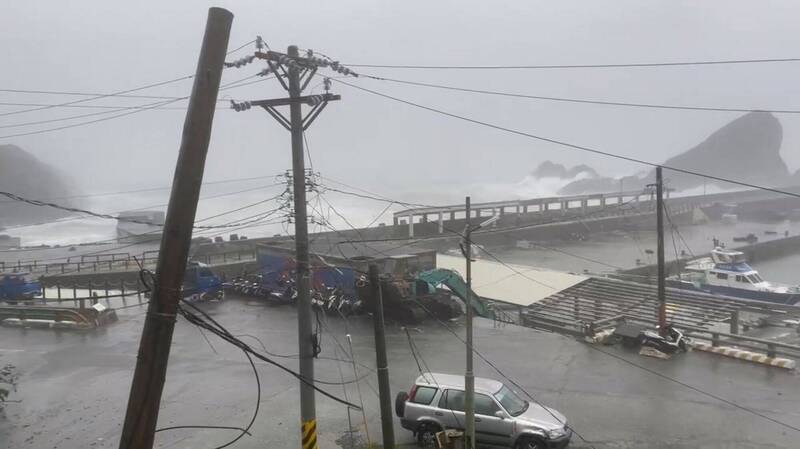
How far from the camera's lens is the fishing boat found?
29.3 m

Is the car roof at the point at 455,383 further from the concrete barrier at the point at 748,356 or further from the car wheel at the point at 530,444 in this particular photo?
the concrete barrier at the point at 748,356

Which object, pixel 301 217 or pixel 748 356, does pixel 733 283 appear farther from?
pixel 301 217

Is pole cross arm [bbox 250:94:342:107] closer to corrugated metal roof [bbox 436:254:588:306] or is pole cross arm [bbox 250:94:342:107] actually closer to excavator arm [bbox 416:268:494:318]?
excavator arm [bbox 416:268:494:318]

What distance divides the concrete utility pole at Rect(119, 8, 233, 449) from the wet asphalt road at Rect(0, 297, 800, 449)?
24.9 ft

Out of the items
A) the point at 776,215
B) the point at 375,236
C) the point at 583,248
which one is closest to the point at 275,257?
the point at 375,236

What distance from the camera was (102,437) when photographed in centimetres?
1155

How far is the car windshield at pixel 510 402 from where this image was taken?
35.2 feet

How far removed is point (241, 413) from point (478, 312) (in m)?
12.2

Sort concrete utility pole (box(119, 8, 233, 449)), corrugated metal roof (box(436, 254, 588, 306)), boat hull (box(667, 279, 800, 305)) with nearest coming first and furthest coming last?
concrete utility pole (box(119, 8, 233, 449)) → corrugated metal roof (box(436, 254, 588, 306)) → boat hull (box(667, 279, 800, 305))

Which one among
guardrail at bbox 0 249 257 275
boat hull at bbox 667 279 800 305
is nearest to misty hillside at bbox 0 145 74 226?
guardrail at bbox 0 249 257 275

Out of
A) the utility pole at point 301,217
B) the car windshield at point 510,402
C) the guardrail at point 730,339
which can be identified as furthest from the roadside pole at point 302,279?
the guardrail at point 730,339

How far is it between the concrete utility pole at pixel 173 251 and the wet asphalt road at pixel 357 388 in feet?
→ 24.9

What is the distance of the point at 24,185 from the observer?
95.6m

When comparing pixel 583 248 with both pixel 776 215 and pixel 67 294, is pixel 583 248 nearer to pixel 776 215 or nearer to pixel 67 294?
pixel 67 294
